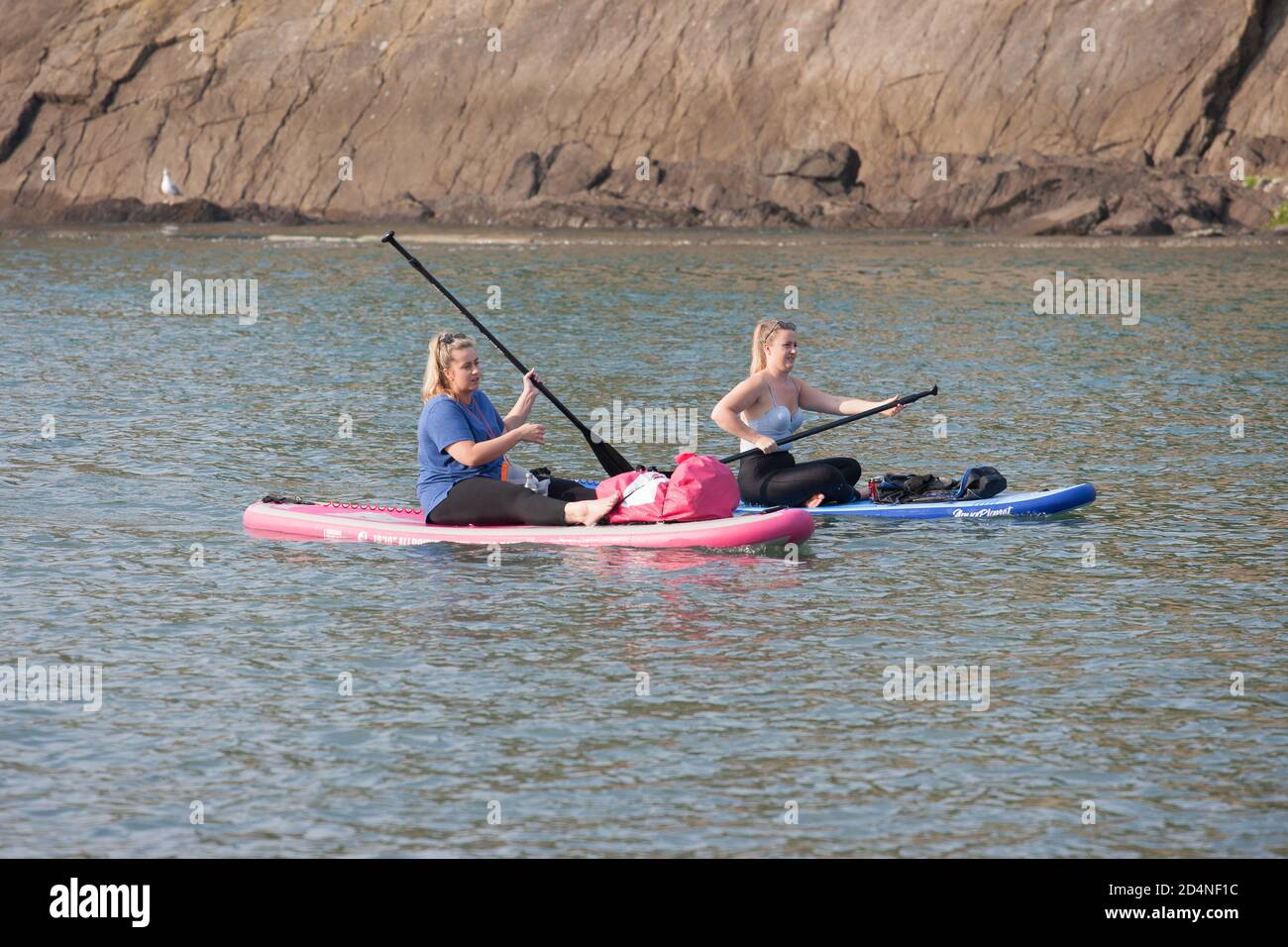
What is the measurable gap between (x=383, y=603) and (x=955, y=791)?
4.08 metres

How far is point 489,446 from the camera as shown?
37.8 feet

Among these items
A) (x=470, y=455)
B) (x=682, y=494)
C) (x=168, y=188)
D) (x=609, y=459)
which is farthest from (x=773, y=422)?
(x=168, y=188)

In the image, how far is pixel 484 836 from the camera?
698 cm

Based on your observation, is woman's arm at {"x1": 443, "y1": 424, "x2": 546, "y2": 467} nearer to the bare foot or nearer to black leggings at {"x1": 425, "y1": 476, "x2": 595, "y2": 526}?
black leggings at {"x1": 425, "y1": 476, "x2": 595, "y2": 526}

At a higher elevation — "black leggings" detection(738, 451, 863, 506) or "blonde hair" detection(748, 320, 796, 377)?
"blonde hair" detection(748, 320, 796, 377)

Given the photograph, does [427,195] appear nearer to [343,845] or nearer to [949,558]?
[949,558]

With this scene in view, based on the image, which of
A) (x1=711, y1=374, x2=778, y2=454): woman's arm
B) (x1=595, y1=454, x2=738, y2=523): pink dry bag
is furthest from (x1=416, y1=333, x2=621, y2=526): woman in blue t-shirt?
(x1=711, y1=374, x2=778, y2=454): woman's arm

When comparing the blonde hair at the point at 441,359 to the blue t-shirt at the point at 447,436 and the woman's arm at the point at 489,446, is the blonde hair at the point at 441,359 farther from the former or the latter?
the woman's arm at the point at 489,446

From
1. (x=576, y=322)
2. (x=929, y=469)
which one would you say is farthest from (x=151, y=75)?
(x=929, y=469)

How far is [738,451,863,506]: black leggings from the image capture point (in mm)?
12633

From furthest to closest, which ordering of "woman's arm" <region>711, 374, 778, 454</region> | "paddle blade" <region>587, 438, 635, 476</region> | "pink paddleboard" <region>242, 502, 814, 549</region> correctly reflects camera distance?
"paddle blade" <region>587, 438, 635, 476</region> → "woman's arm" <region>711, 374, 778, 454</region> → "pink paddleboard" <region>242, 502, 814, 549</region>

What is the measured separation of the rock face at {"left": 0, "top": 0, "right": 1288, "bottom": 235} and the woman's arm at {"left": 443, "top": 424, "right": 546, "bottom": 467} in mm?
33643

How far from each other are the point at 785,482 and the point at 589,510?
1.54 metres

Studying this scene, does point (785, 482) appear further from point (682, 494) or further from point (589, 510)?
point (589, 510)
